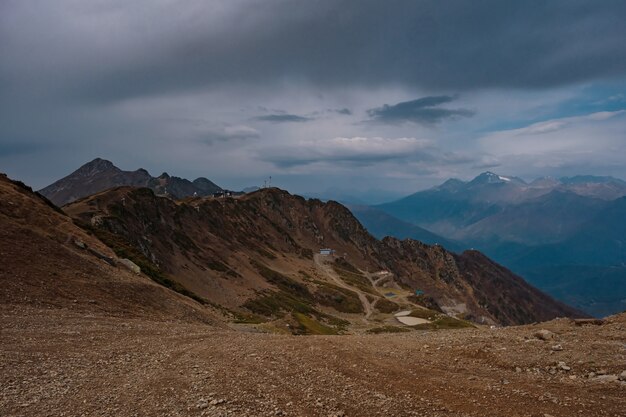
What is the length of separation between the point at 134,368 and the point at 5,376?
517 centimetres

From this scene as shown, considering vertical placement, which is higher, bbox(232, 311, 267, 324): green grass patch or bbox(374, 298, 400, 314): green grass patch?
bbox(232, 311, 267, 324): green grass patch

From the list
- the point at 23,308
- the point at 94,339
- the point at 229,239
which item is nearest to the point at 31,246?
the point at 23,308

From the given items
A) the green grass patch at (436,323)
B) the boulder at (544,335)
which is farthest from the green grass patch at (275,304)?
the boulder at (544,335)

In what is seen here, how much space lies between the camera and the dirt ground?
16375mm

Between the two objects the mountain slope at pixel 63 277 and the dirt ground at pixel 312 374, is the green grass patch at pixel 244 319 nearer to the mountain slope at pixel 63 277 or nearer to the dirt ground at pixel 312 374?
the mountain slope at pixel 63 277

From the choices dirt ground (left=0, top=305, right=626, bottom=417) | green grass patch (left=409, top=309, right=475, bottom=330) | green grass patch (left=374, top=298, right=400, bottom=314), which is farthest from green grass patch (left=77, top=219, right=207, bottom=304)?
green grass patch (left=374, top=298, right=400, bottom=314)

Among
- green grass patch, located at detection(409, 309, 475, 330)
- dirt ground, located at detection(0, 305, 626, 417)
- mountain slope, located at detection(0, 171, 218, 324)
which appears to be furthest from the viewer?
green grass patch, located at detection(409, 309, 475, 330)

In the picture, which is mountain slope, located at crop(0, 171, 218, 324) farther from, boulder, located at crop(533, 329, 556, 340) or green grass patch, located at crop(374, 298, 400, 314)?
green grass patch, located at crop(374, 298, 400, 314)

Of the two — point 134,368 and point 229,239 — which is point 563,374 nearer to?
point 134,368

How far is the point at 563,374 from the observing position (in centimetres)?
1902

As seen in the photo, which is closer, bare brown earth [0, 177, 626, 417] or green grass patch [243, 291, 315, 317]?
bare brown earth [0, 177, 626, 417]

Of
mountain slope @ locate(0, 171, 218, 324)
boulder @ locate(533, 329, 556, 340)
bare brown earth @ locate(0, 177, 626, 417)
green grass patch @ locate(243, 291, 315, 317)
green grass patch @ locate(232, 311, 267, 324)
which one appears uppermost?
mountain slope @ locate(0, 171, 218, 324)

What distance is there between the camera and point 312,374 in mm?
19922

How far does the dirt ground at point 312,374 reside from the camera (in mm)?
16375
